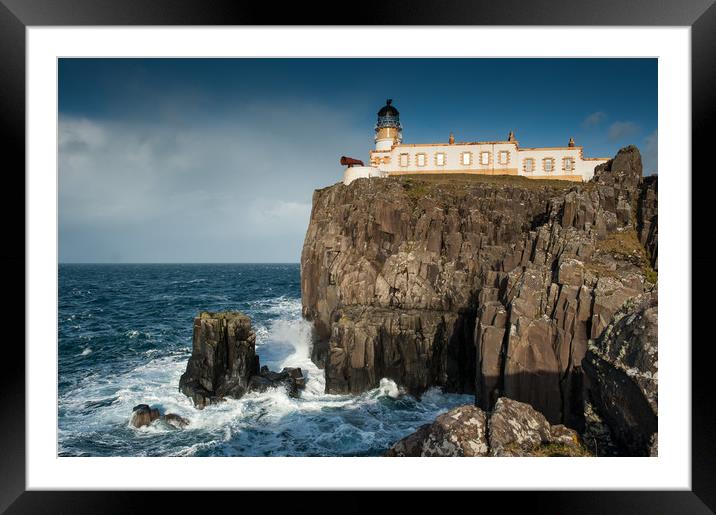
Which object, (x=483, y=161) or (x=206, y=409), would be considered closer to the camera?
(x=206, y=409)

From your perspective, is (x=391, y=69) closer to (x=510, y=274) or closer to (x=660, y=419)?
(x=510, y=274)

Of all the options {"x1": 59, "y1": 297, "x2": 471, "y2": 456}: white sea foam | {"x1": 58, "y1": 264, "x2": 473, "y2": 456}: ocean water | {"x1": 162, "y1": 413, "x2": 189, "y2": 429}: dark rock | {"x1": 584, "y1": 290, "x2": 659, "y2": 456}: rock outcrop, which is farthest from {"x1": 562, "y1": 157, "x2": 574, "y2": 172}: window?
{"x1": 162, "y1": 413, "x2": 189, "y2": 429}: dark rock

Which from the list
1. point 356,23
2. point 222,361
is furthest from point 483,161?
point 356,23

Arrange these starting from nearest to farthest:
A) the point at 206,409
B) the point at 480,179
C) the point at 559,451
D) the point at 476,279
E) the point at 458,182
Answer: the point at 559,451, the point at 206,409, the point at 476,279, the point at 458,182, the point at 480,179

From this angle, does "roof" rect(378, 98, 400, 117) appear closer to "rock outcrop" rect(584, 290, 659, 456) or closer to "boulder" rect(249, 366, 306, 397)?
"boulder" rect(249, 366, 306, 397)

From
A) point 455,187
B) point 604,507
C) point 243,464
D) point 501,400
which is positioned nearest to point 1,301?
point 243,464

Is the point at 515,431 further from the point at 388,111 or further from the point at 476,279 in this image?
the point at 388,111
